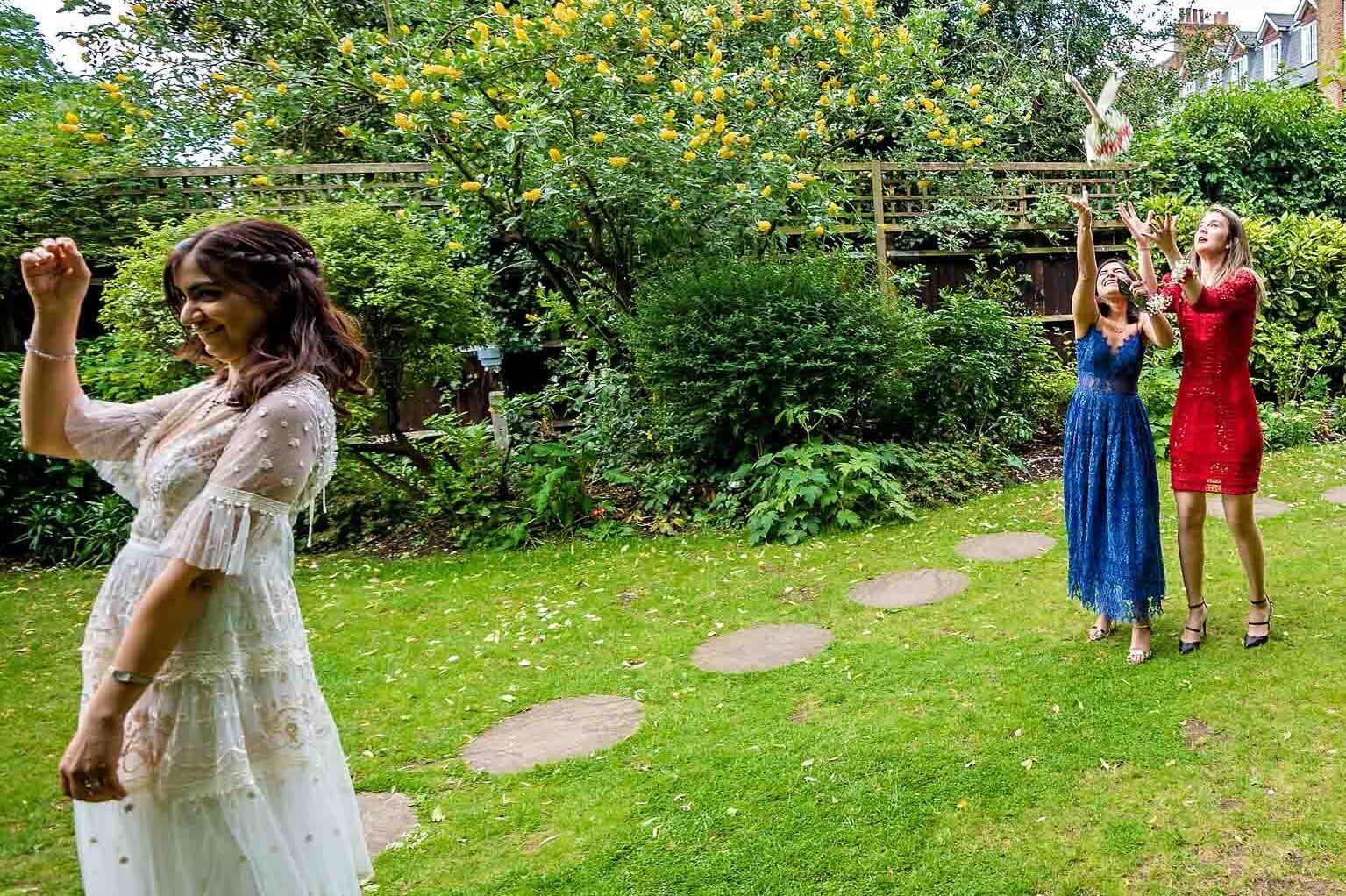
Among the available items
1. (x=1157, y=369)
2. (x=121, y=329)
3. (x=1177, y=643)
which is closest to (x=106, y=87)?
(x=121, y=329)

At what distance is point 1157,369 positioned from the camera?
7891 millimetres

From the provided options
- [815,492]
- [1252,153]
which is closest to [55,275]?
[815,492]

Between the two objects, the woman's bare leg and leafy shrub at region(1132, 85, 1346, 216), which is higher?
leafy shrub at region(1132, 85, 1346, 216)

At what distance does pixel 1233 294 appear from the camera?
11.6ft

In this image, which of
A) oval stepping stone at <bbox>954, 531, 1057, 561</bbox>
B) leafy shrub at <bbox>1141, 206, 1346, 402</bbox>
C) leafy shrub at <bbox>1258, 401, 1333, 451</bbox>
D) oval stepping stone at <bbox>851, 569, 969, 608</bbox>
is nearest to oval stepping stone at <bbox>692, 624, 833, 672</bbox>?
oval stepping stone at <bbox>851, 569, 969, 608</bbox>

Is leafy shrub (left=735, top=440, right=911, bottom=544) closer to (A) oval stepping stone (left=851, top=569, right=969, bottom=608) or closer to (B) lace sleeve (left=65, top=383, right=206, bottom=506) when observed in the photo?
(A) oval stepping stone (left=851, top=569, right=969, bottom=608)

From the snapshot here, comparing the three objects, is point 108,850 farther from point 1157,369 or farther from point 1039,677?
point 1157,369

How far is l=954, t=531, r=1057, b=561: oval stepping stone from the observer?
5082mm

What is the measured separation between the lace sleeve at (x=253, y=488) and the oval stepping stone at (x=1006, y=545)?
4175 millimetres

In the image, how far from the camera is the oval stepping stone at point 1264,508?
17.8 feet

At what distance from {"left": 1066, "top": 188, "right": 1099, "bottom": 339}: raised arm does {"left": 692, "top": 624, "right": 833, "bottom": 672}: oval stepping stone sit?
1741 millimetres

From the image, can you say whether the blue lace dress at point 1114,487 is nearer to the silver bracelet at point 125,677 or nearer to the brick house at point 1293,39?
the silver bracelet at point 125,677

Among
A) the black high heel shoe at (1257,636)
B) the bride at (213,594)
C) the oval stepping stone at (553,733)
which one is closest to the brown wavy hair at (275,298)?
the bride at (213,594)

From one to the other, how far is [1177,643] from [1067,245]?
612 centimetres
